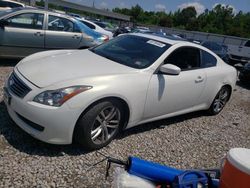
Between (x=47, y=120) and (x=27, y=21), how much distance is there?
466cm

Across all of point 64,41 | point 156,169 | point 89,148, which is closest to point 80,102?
point 89,148

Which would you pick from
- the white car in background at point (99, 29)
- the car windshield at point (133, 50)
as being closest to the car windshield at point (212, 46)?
the white car in background at point (99, 29)

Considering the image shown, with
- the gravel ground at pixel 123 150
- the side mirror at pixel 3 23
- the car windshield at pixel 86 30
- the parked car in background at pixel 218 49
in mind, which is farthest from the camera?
the parked car in background at pixel 218 49

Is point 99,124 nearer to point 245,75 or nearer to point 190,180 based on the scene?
point 190,180

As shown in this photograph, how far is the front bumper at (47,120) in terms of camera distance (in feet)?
10.1

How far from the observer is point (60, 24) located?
748 centimetres

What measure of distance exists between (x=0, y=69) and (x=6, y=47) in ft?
1.83

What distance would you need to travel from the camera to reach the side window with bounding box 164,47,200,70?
14.3 ft

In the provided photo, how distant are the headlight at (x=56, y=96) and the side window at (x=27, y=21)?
4.30 meters

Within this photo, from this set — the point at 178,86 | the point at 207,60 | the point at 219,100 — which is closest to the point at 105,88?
the point at 178,86

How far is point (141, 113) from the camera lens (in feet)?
12.8

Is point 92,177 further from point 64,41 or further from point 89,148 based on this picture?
point 64,41

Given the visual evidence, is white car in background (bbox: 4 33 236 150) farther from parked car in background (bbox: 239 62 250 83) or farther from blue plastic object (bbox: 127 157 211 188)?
parked car in background (bbox: 239 62 250 83)

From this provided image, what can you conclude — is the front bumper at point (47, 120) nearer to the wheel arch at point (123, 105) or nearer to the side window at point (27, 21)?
the wheel arch at point (123, 105)
